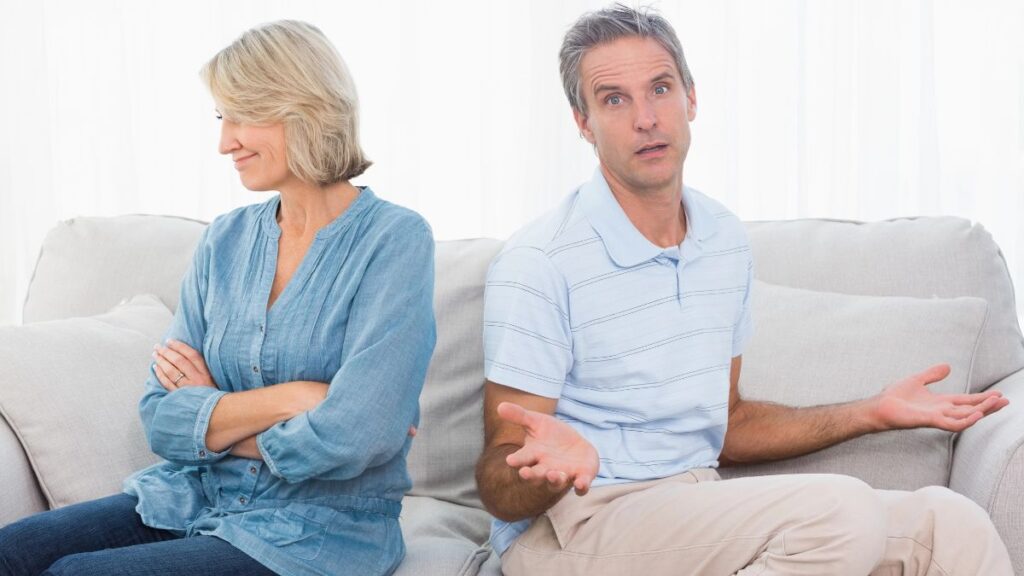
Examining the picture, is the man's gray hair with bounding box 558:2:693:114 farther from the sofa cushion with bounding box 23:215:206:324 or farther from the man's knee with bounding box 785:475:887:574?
the sofa cushion with bounding box 23:215:206:324

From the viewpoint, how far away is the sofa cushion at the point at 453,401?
2.15 meters

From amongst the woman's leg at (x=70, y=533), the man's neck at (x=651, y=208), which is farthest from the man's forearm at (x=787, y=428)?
the woman's leg at (x=70, y=533)

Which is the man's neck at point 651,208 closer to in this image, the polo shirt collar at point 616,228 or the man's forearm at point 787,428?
the polo shirt collar at point 616,228

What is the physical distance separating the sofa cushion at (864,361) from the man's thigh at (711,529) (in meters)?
0.38

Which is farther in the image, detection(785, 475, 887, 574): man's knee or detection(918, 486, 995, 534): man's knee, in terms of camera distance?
detection(918, 486, 995, 534): man's knee

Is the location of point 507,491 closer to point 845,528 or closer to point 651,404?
point 651,404

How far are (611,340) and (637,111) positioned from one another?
37 centimetres

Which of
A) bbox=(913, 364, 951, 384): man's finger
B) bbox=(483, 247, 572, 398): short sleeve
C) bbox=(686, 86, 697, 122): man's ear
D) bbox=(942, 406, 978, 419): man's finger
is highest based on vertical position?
bbox=(686, 86, 697, 122): man's ear

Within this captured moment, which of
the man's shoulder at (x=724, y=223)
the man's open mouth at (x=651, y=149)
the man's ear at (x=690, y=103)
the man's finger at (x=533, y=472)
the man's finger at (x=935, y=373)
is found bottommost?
the man's finger at (x=935, y=373)

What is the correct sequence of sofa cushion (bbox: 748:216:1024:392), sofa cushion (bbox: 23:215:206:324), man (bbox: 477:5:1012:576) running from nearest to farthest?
man (bbox: 477:5:1012:576) → sofa cushion (bbox: 748:216:1024:392) → sofa cushion (bbox: 23:215:206:324)

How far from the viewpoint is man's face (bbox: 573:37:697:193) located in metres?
1.77

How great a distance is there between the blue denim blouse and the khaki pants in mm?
252

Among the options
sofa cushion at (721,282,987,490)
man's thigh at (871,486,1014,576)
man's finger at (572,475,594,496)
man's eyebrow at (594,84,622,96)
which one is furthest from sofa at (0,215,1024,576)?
man's eyebrow at (594,84,622,96)

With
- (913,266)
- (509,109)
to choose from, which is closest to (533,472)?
(913,266)
